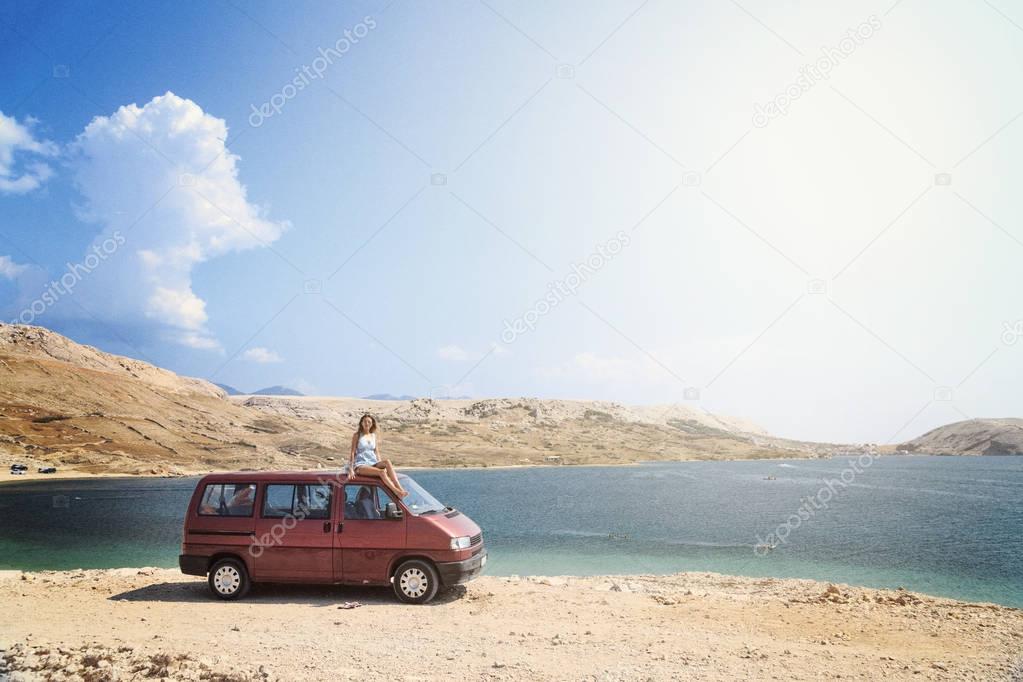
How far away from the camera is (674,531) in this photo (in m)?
39.8

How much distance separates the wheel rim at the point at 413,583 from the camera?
12.9 meters

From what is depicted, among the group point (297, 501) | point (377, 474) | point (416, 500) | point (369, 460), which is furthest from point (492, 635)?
point (297, 501)

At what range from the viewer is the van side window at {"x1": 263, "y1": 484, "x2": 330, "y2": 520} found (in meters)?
13.2

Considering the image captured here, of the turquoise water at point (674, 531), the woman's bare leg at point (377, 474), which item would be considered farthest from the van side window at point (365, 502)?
the turquoise water at point (674, 531)

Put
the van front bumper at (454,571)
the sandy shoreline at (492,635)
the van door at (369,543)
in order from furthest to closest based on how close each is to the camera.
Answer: the van door at (369,543), the van front bumper at (454,571), the sandy shoreline at (492,635)

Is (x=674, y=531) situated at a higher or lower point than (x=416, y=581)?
lower

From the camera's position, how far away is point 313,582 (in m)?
13.1

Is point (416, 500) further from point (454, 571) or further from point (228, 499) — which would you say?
point (228, 499)

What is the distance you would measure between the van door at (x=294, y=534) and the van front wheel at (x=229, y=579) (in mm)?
392

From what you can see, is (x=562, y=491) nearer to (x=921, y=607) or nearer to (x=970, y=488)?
(x=970, y=488)

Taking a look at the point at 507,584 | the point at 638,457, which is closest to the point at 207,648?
the point at 507,584

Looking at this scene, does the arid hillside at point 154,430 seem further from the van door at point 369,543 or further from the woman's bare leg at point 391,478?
the woman's bare leg at point 391,478

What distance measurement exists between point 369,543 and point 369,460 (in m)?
1.76

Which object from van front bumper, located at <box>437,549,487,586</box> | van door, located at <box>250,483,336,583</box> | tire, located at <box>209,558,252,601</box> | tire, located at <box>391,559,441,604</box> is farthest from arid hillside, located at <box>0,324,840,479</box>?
van front bumper, located at <box>437,549,487,586</box>
